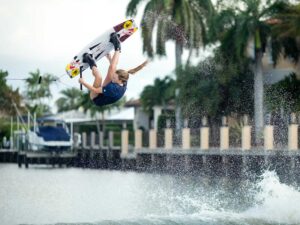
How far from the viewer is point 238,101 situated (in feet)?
169

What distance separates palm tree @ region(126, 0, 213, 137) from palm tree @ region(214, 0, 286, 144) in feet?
8.38

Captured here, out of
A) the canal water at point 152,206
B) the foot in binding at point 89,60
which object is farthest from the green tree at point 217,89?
the foot in binding at point 89,60

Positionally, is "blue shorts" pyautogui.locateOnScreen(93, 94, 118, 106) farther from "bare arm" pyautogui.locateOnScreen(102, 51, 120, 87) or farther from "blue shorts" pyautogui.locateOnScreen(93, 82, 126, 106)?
"bare arm" pyautogui.locateOnScreen(102, 51, 120, 87)

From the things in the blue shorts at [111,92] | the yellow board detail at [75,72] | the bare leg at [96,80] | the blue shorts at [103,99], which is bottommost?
the blue shorts at [103,99]

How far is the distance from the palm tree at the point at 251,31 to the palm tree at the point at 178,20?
2.55 m

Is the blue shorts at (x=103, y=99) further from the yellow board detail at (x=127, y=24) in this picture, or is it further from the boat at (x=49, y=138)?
the boat at (x=49, y=138)

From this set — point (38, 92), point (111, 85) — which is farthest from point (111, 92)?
point (38, 92)

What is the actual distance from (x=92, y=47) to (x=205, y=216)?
13.0ft

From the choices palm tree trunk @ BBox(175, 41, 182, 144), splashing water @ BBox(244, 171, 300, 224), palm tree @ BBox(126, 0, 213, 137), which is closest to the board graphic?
splashing water @ BBox(244, 171, 300, 224)

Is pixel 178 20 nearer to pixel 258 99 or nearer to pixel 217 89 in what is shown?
pixel 217 89

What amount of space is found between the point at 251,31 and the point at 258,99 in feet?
14.2

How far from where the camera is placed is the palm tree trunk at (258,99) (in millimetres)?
44500

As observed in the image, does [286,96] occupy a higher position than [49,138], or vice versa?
[286,96]

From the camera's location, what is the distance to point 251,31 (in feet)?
159
